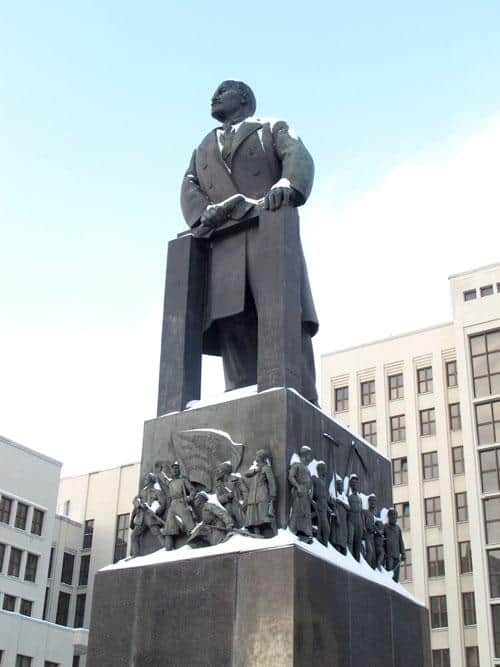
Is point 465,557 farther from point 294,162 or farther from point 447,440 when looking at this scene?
point 294,162

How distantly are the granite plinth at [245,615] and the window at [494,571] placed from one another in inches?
1802

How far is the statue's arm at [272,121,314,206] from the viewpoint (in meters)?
10.5

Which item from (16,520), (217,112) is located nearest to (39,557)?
(16,520)

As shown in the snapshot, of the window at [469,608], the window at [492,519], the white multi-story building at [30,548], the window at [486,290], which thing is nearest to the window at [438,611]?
the window at [469,608]

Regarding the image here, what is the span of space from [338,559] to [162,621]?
1.76 m

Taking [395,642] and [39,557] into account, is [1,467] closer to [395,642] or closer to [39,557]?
[39,557]

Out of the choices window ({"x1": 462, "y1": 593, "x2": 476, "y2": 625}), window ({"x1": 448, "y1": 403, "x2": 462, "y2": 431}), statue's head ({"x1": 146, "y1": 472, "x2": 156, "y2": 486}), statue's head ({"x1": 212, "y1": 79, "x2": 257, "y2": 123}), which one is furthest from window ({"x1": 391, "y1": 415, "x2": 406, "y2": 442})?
statue's head ({"x1": 146, "y1": 472, "x2": 156, "y2": 486})

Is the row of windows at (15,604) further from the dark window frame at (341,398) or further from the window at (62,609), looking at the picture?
the dark window frame at (341,398)

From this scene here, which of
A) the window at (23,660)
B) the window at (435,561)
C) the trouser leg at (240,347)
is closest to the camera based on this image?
the trouser leg at (240,347)

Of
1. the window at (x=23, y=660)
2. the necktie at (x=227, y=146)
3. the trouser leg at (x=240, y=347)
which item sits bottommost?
the trouser leg at (x=240, y=347)

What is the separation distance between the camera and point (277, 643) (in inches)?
304

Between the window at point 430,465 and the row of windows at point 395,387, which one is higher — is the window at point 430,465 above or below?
below

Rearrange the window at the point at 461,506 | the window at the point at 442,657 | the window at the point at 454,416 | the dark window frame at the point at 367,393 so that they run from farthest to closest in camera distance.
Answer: the dark window frame at the point at 367,393 < the window at the point at 454,416 < the window at the point at 461,506 < the window at the point at 442,657

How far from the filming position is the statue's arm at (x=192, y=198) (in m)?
11.1
